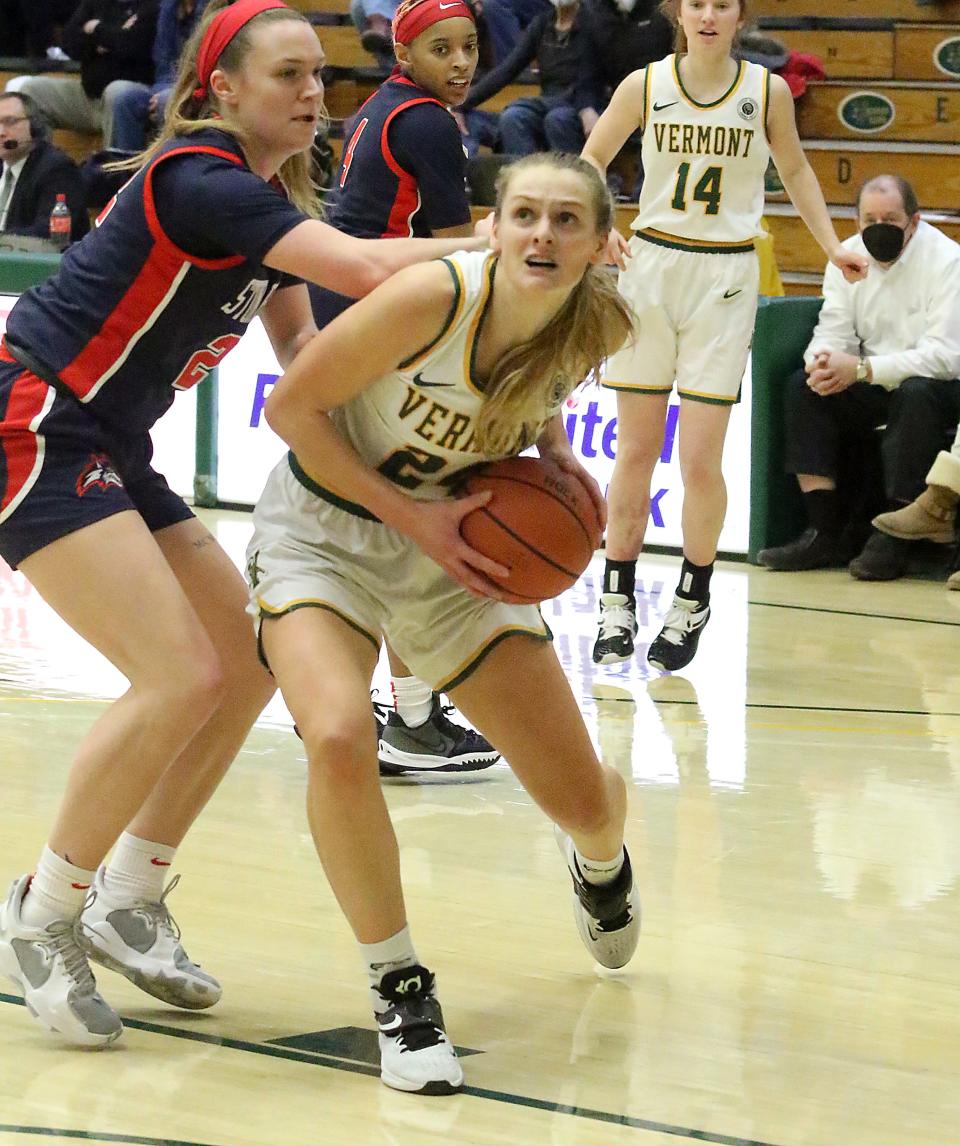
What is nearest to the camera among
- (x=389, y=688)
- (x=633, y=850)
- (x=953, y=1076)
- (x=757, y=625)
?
(x=953, y=1076)

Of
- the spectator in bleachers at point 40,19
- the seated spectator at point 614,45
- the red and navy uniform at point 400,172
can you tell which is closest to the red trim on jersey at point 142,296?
the red and navy uniform at point 400,172

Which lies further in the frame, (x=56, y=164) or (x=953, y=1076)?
(x=56, y=164)

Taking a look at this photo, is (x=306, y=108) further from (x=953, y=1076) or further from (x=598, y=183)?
(x=953, y=1076)

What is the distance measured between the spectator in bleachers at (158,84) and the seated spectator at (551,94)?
2.06 meters

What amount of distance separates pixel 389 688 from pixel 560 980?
7.12 feet

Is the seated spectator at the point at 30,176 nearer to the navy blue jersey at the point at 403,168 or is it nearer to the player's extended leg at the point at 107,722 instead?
the navy blue jersey at the point at 403,168

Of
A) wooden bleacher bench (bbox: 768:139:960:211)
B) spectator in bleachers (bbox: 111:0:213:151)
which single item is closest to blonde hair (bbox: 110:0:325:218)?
wooden bleacher bench (bbox: 768:139:960:211)

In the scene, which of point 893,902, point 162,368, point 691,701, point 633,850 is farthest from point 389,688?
point 162,368

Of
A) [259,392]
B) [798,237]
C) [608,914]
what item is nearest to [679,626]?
[608,914]

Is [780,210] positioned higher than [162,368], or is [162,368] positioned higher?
[162,368]

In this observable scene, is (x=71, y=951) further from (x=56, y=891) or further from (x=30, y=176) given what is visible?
(x=30, y=176)

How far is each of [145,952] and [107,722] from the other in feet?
1.42

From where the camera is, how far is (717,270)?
563 centimetres

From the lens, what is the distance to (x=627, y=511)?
580cm
